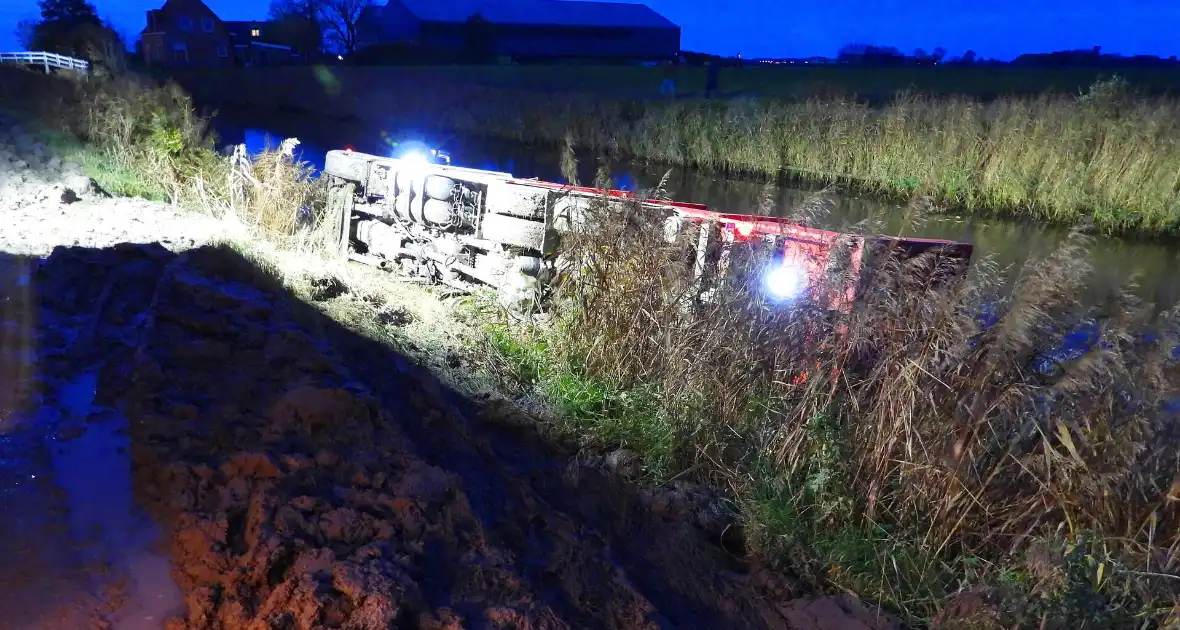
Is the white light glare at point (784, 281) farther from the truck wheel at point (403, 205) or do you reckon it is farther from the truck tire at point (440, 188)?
the truck wheel at point (403, 205)

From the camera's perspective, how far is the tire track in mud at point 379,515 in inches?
→ 121

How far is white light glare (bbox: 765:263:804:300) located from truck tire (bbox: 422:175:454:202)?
4.09m

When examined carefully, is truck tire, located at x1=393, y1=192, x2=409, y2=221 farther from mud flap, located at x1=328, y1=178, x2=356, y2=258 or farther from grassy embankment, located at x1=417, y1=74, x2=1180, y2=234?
grassy embankment, located at x1=417, y1=74, x2=1180, y2=234

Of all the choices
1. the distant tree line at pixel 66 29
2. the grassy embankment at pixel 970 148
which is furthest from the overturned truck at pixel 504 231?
the distant tree line at pixel 66 29

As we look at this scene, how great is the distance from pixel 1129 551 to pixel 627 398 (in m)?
2.79

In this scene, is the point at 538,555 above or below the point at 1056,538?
below

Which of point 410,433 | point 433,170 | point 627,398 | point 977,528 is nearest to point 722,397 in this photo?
point 627,398

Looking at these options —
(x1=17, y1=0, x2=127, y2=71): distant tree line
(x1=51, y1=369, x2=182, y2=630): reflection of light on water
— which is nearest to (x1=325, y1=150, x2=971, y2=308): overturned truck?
(x1=51, y1=369, x2=182, y2=630): reflection of light on water

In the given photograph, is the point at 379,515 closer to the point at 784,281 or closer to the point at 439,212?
the point at 784,281

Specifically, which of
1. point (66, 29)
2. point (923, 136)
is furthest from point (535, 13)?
point (923, 136)

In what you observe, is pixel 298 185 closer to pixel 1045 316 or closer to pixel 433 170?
pixel 433 170

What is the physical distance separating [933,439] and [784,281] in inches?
56.5

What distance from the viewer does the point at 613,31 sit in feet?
183

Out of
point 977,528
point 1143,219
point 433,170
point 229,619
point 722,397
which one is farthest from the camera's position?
point 1143,219
